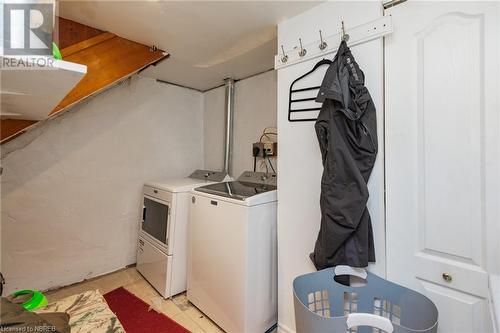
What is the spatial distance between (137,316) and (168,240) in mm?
573

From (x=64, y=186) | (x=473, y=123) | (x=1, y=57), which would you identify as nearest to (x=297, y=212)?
(x=473, y=123)

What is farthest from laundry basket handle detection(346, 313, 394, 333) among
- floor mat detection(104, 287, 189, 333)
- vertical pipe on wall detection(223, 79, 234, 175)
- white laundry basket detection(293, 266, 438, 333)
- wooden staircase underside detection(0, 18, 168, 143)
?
vertical pipe on wall detection(223, 79, 234, 175)

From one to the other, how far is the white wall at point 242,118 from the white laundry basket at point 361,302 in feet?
4.87

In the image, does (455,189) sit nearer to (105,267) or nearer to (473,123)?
(473,123)

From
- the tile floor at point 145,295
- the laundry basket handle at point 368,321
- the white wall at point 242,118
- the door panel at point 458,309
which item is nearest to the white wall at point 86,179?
the tile floor at point 145,295

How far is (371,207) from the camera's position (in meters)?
1.19

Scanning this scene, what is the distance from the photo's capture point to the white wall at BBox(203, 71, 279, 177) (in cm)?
235

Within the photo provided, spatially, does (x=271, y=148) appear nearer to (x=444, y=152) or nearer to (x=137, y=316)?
(x=444, y=152)

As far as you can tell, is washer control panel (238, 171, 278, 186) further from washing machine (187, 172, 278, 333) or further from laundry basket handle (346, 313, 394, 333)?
laundry basket handle (346, 313, 394, 333)

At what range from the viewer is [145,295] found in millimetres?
2049

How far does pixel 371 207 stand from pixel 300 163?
18.2 inches

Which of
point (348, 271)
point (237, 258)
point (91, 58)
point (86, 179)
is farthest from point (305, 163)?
point (86, 179)

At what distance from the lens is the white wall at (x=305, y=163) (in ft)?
3.87

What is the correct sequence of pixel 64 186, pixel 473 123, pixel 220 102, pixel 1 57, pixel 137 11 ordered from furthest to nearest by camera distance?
pixel 220 102 → pixel 64 186 → pixel 137 11 → pixel 473 123 → pixel 1 57
